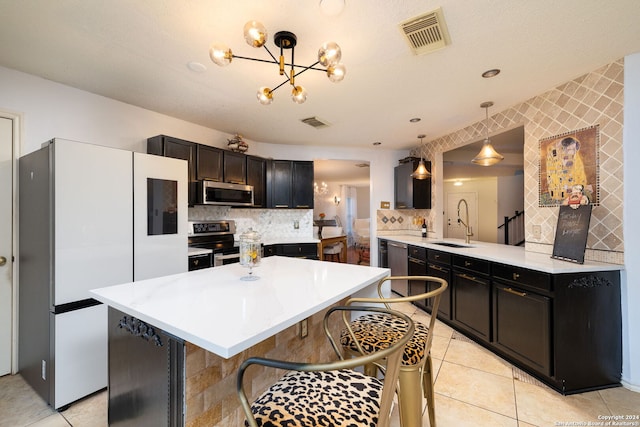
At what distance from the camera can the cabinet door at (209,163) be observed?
3297 mm

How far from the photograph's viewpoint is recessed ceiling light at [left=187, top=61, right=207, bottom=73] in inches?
83.7

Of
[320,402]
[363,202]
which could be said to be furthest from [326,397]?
[363,202]

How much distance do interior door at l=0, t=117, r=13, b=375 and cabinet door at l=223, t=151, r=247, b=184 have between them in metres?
1.87

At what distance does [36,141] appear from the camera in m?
2.34

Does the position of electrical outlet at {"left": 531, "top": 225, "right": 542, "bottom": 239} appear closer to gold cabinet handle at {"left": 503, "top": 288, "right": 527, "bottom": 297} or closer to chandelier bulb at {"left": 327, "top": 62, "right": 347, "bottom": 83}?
gold cabinet handle at {"left": 503, "top": 288, "right": 527, "bottom": 297}

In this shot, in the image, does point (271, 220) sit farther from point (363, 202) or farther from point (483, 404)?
point (363, 202)

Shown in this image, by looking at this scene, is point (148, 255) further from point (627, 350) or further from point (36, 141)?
point (627, 350)

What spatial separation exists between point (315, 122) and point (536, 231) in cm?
269

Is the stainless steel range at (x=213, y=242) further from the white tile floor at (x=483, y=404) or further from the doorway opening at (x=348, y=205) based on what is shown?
the doorway opening at (x=348, y=205)

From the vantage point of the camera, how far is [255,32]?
141 cm

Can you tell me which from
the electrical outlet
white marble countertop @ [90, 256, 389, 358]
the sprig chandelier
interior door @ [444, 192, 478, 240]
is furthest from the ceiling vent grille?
interior door @ [444, 192, 478, 240]

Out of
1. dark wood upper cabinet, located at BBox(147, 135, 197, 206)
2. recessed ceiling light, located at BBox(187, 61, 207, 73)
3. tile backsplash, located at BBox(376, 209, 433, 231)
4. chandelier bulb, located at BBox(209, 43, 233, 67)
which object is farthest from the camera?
tile backsplash, located at BBox(376, 209, 433, 231)

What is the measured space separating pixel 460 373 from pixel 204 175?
10.7ft

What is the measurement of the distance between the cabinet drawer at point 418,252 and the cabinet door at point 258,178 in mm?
→ 2246
